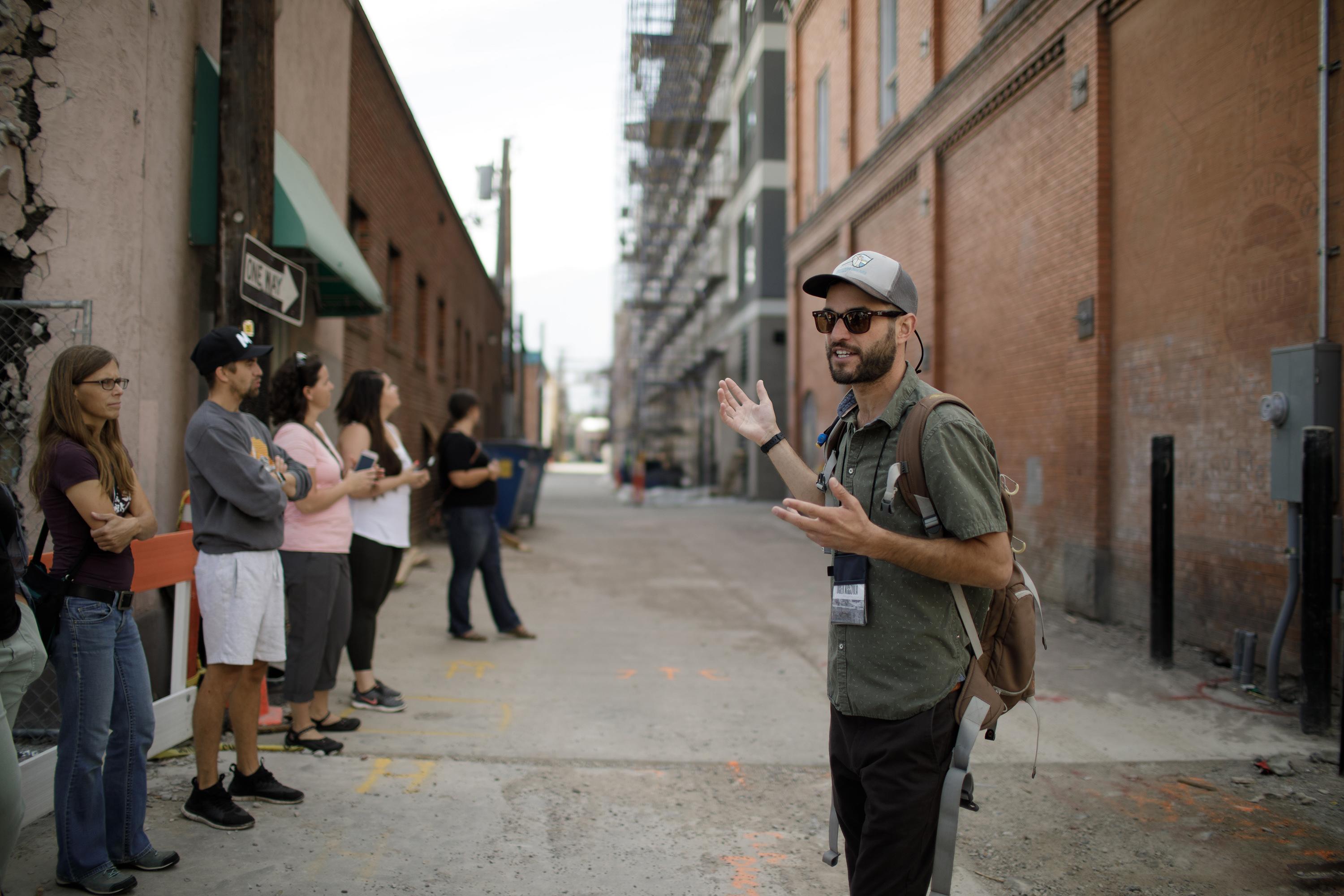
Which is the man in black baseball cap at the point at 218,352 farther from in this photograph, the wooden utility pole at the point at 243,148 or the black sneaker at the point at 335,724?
the black sneaker at the point at 335,724

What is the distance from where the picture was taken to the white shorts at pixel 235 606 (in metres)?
3.70

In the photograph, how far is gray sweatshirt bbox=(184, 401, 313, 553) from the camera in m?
3.66

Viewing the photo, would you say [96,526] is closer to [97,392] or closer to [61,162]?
[97,392]

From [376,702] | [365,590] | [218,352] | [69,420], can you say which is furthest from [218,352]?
[376,702]

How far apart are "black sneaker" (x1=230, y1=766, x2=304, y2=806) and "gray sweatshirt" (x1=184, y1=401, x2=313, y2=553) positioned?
0.99m

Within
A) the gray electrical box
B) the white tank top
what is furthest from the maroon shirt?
the gray electrical box

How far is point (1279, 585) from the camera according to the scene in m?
6.30

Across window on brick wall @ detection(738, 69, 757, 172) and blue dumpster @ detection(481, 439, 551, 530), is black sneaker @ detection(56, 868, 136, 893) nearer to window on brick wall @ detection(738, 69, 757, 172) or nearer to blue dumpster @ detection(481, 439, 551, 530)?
blue dumpster @ detection(481, 439, 551, 530)

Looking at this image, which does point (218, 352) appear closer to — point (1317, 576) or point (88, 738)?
point (88, 738)

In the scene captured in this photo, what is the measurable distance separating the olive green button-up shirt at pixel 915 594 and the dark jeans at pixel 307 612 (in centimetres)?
305

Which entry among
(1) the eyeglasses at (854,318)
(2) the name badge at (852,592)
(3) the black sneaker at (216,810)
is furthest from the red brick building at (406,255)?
(2) the name badge at (852,592)

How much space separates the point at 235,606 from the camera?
12.2 feet

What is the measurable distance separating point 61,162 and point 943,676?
183 inches

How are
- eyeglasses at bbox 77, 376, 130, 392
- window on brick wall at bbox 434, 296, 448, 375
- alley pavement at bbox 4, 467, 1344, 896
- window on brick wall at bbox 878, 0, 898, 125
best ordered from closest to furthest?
1. eyeglasses at bbox 77, 376, 130, 392
2. alley pavement at bbox 4, 467, 1344, 896
3. window on brick wall at bbox 878, 0, 898, 125
4. window on brick wall at bbox 434, 296, 448, 375
